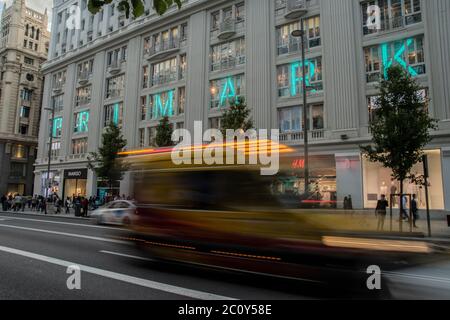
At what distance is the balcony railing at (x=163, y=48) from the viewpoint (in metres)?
31.7

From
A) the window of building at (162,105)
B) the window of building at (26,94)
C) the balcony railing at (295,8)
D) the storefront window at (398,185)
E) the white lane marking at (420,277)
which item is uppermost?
the window of building at (26,94)

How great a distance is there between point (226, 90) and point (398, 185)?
1502cm

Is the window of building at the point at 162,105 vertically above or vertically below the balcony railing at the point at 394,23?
below

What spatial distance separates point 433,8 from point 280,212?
21514 millimetres

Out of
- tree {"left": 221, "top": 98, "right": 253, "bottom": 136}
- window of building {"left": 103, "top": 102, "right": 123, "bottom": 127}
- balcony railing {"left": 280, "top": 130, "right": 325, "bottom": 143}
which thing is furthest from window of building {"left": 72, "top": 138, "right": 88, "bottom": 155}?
balcony railing {"left": 280, "top": 130, "right": 325, "bottom": 143}

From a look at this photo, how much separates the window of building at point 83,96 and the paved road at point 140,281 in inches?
1363

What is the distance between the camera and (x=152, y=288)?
212 inches

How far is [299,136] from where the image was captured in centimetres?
2383

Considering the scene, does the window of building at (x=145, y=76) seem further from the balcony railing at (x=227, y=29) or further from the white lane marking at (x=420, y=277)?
the white lane marking at (x=420, y=277)

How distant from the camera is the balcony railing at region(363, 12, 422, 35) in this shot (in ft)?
68.8

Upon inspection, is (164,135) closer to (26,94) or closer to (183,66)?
(183,66)

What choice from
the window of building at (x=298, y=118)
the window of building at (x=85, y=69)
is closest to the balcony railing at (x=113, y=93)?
the window of building at (x=85, y=69)

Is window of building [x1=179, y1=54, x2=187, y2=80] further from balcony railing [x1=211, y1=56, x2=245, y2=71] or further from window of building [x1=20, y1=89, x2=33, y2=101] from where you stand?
window of building [x1=20, y1=89, x2=33, y2=101]
